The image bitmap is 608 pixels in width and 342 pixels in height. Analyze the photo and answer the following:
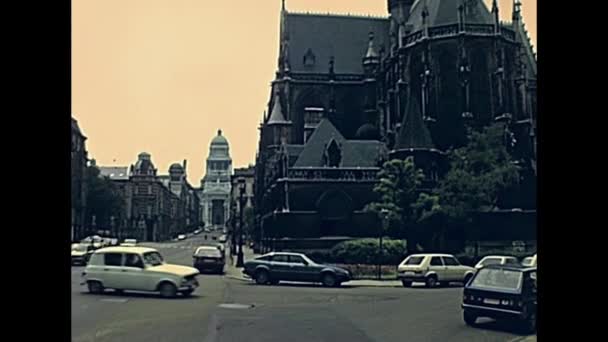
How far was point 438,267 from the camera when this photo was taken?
8.53 metres

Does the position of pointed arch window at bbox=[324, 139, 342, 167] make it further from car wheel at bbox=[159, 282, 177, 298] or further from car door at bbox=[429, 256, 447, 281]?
car wheel at bbox=[159, 282, 177, 298]

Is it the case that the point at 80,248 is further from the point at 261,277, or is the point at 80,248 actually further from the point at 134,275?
the point at 261,277

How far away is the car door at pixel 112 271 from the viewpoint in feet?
17.6

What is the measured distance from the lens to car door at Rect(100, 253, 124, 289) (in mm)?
5363

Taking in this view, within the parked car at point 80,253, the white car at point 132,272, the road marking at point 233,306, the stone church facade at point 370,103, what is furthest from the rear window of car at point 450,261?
the parked car at point 80,253

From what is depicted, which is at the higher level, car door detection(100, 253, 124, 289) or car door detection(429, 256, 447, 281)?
car door detection(100, 253, 124, 289)

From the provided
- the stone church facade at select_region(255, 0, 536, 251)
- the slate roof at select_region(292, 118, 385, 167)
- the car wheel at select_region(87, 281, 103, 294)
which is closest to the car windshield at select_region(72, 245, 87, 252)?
the car wheel at select_region(87, 281, 103, 294)

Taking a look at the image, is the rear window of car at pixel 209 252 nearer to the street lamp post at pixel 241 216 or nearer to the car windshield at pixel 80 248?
the street lamp post at pixel 241 216

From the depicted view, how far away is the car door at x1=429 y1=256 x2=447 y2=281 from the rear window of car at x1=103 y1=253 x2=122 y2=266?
3.97 metres

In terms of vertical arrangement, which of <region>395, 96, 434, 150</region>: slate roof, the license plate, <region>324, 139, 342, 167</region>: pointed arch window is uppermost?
<region>395, 96, 434, 150</region>: slate roof

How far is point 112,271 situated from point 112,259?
103 mm
